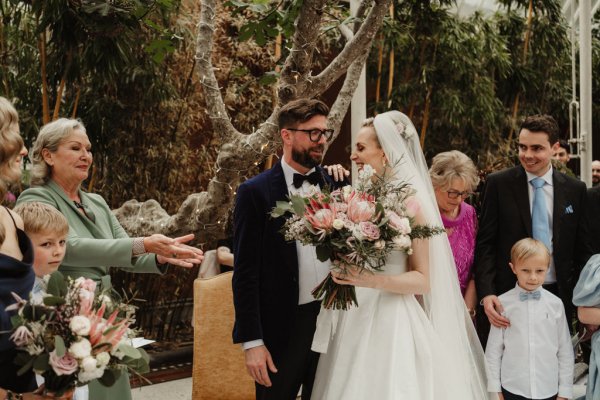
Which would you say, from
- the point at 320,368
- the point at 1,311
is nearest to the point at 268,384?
the point at 320,368

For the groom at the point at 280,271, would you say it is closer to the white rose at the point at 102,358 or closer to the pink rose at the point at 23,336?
the white rose at the point at 102,358

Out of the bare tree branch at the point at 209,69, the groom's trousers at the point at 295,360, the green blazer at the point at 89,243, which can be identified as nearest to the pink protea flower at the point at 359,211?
the groom's trousers at the point at 295,360

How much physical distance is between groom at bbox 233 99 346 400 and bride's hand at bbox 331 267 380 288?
0.82ft

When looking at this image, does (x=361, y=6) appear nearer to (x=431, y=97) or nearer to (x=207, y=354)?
(x=207, y=354)

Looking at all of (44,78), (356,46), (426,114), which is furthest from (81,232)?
(426,114)

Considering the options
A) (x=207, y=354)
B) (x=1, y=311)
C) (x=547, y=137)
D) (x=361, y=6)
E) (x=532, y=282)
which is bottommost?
(x=207, y=354)

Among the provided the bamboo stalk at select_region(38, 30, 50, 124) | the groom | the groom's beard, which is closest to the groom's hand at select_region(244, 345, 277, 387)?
the groom

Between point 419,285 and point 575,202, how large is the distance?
1142mm

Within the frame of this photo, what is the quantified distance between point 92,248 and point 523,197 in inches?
78.6

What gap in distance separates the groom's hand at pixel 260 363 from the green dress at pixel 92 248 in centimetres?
48

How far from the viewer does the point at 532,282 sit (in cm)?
331

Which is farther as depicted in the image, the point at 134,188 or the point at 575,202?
the point at 134,188

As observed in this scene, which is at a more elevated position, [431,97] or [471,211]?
[431,97]

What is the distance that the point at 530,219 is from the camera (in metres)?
3.51
